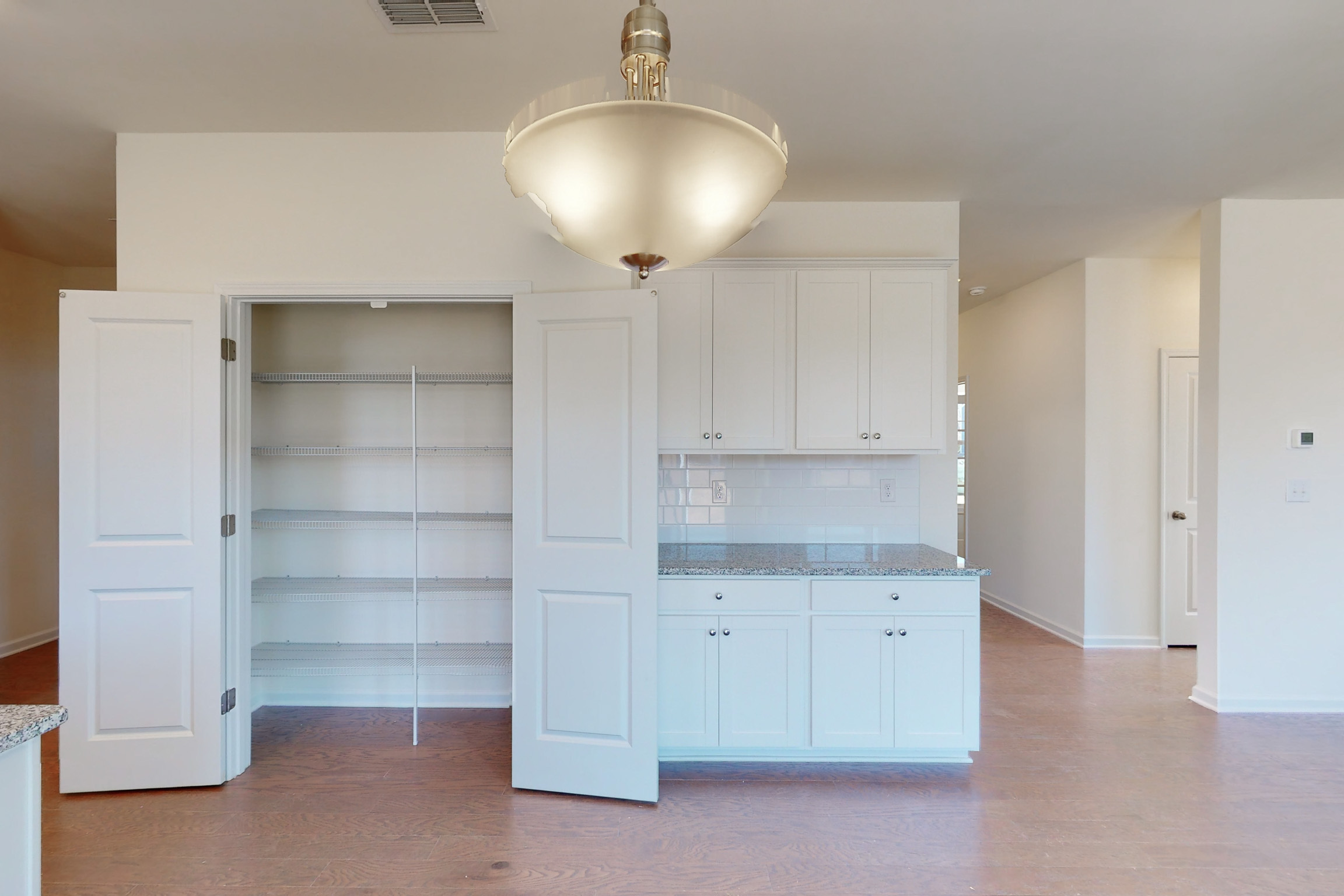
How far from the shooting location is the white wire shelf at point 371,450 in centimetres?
328

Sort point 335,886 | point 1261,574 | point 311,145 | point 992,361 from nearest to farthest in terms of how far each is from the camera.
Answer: point 335,886, point 311,145, point 1261,574, point 992,361

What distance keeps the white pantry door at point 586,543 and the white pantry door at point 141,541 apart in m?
1.25

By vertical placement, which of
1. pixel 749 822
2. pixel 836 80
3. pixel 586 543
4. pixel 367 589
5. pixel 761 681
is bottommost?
pixel 749 822

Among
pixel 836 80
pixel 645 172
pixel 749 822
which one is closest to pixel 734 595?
pixel 749 822

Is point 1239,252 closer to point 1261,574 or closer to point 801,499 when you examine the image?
point 1261,574

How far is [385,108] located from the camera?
8.86 feet

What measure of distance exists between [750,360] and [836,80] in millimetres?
1223

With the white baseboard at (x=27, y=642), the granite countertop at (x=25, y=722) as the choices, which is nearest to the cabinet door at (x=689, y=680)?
the granite countertop at (x=25, y=722)

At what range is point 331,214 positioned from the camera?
289 centimetres

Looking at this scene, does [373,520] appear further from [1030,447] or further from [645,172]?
[1030,447]

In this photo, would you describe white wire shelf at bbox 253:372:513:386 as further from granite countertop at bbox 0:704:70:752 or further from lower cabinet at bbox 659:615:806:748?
granite countertop at bbox 0:704:70:752

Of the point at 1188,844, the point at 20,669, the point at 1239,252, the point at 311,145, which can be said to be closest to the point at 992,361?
the point at 1239,252

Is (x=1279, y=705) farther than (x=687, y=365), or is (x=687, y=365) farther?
(x=1279, y=705)

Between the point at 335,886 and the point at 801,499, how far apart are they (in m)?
2.53
